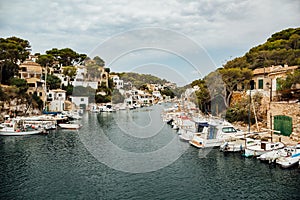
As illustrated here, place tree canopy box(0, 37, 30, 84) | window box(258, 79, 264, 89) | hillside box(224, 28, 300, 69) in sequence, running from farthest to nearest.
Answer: tree canopy box(0, 37, 30, 84), hillside box(224, 28, 300, 69), window box(258, 79, 264, 89)

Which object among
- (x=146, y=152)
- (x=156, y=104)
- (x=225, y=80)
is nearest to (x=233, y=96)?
(x=225, y=80)

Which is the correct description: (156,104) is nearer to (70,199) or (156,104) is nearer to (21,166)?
(21,166)

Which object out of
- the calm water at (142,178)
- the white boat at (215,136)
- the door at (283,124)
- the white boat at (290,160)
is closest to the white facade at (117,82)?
the white boat at (215,136)

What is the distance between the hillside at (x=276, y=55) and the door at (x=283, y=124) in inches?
402

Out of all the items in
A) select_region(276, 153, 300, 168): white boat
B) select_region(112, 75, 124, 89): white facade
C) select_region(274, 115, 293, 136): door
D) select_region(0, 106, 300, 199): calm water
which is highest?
select_region(112, 75, 124, 89): white facade

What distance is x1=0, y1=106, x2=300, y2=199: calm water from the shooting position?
980 centimetres

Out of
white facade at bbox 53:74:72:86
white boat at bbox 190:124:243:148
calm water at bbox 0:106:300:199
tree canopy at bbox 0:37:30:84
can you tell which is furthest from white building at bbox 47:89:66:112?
white boat at bbox 190:124:243:148

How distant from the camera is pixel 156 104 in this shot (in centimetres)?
5291

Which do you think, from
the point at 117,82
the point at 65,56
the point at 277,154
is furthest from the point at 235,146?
the point at 65,56

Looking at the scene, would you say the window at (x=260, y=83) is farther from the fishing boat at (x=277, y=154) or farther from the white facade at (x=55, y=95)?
the white facade at (x=55, y=95)

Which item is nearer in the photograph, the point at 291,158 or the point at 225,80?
the point at 291,158

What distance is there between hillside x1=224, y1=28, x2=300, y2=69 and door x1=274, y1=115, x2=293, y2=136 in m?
10.2

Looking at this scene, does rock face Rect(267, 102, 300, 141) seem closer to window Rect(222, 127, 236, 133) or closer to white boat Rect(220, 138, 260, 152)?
white boat Rect(220, 138, 260, 152)

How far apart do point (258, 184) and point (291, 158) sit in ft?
9.32
